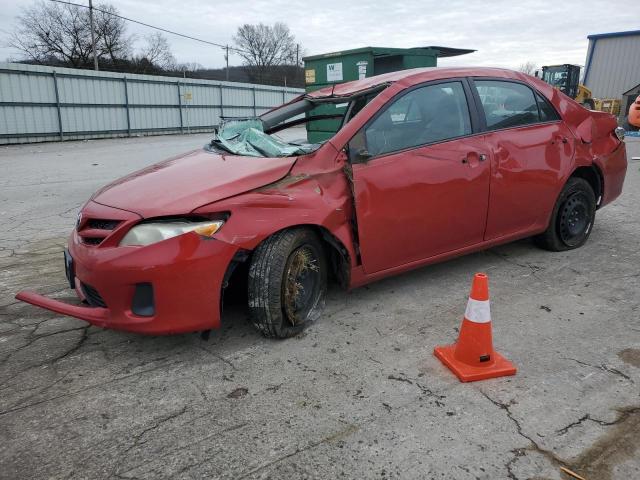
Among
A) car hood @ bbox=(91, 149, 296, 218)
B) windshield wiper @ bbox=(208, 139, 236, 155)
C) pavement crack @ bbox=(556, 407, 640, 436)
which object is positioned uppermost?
windshield wiper @ bbox=(208, 139, 236, 155)

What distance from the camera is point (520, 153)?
152 inches

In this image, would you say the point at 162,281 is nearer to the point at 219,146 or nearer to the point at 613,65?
the point at 219,146

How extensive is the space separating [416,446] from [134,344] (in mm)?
1828

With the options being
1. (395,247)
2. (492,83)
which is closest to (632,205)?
(492,83)

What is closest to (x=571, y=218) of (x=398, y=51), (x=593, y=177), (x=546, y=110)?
(x=593, y=177)

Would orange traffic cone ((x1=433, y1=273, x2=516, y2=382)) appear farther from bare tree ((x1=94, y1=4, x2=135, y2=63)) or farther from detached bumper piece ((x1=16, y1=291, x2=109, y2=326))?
bare tree ((x1=94, y1=4, x2=135, y2=63))

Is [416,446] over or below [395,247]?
below

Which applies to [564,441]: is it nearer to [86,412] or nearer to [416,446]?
[416,446]

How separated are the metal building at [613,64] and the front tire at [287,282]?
32.6 meters

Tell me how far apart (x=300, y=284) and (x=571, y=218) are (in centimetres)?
284

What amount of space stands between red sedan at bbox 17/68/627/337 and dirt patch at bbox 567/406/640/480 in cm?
161

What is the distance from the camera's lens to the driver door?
320 cm

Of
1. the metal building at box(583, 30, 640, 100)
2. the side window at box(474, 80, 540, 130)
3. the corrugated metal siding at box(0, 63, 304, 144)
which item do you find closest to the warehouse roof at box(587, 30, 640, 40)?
the metal building at box(583, 30, 640, 100)

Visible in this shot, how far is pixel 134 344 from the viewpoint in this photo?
3049 mm
